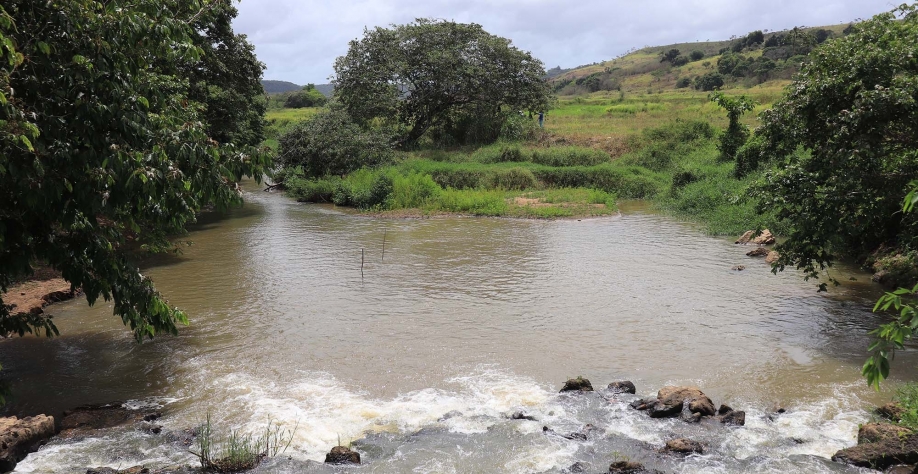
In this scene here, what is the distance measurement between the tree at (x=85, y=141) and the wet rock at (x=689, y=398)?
4.96 metres

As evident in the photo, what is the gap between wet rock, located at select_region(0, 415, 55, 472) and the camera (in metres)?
6.12

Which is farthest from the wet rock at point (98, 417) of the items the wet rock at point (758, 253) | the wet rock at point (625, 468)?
the wet rock at point (758, 253)

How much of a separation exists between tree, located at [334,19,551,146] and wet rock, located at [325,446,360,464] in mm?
27203

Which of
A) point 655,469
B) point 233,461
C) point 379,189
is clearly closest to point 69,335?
point 233,461

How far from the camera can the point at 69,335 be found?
10.2 metres

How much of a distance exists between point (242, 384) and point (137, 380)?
4.55 feet

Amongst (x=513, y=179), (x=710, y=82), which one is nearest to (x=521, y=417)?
(x=513, y=179)

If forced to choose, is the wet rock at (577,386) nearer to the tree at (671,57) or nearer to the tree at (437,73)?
the tree at (437,73)

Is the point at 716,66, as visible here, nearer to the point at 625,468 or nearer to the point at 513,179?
the point at 513,179

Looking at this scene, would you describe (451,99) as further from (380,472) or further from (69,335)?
(380,472)

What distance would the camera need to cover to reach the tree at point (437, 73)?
32719mm

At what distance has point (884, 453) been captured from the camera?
601 cm

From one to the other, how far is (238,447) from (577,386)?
3914mm

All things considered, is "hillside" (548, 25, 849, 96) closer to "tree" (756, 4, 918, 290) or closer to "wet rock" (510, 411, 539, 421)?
"tree" (756, 4, 918, 290)
